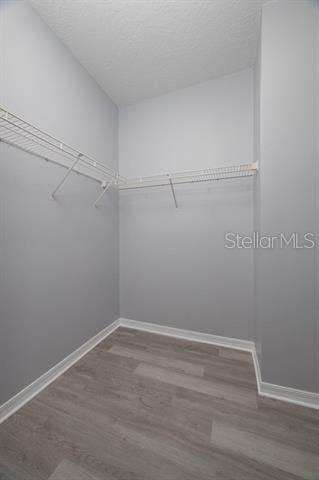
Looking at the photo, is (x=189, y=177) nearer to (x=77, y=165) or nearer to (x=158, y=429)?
(x=77, y=165)

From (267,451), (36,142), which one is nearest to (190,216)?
(36,142)

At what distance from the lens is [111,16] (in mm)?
1286

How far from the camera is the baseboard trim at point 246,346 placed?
1.20 metres

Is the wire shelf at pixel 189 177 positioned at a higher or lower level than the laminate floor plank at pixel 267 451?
higher

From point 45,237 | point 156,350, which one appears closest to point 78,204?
point 45,237

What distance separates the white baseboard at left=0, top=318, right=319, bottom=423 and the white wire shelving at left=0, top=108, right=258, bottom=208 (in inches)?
52.7

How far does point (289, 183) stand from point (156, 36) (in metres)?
1.49

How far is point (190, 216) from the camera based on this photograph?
75.4 inches

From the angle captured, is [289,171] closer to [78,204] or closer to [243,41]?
[243,41]

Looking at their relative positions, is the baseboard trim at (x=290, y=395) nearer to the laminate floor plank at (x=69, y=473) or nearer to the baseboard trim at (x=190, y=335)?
the baseboard trim at (x=190, y=335)

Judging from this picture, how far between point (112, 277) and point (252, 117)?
2115mm

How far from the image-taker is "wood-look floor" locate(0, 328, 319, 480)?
864mm

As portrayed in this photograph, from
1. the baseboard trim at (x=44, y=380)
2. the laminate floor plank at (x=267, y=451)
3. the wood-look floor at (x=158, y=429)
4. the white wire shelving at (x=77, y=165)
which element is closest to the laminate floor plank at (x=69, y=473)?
the wood-look floor at (x=158, y=429)

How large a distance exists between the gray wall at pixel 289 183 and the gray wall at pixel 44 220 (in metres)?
1.46
